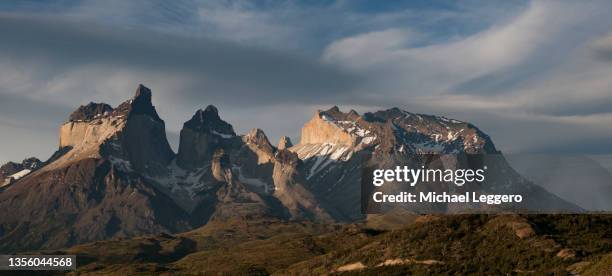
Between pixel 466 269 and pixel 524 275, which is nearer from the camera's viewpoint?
pixel 524 275

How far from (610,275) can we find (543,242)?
55.3 metres

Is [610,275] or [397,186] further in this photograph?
[397,186]

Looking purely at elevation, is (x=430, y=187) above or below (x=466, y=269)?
above

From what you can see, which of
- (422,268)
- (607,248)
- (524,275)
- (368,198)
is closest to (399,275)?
(422,268)

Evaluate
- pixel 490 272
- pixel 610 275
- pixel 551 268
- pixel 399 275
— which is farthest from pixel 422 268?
pixel 610 275

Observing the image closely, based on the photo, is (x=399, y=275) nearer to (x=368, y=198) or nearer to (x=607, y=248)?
(x=368, y=198)

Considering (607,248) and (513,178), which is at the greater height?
(513,178)

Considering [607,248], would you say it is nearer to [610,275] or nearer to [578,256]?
[578,256]

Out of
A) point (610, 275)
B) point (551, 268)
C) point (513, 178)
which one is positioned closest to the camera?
point (610, 275)

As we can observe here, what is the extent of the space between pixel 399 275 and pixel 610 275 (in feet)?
206

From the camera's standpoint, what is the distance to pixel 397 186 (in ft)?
647

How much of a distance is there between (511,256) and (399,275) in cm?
2623

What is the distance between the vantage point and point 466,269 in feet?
625

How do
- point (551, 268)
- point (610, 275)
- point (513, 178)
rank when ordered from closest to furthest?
point (610, 275), point (551, 268), point (513, 178)
